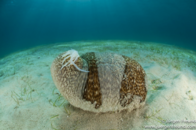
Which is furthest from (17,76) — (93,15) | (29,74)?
(93,15)

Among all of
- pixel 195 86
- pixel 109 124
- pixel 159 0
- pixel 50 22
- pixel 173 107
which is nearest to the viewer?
pixel 109 124

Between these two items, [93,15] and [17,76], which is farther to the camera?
[93,15]

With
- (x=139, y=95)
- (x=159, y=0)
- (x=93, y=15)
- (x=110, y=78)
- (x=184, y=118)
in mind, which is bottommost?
(x=184, y=118)

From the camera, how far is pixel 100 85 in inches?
72.9

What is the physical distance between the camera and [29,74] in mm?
3703

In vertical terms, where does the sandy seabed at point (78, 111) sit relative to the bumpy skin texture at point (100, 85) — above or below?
below

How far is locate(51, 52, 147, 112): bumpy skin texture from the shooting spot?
1.85 metres

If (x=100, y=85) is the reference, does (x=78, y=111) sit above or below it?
below

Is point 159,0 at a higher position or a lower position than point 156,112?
higher

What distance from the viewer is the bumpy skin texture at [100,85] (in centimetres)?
185

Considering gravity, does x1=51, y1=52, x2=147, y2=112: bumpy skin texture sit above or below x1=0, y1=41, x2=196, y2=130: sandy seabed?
above

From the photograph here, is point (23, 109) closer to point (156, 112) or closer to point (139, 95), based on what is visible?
point (139, 95)

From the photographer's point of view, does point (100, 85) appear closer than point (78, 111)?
Yes

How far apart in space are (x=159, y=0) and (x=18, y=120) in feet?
255
